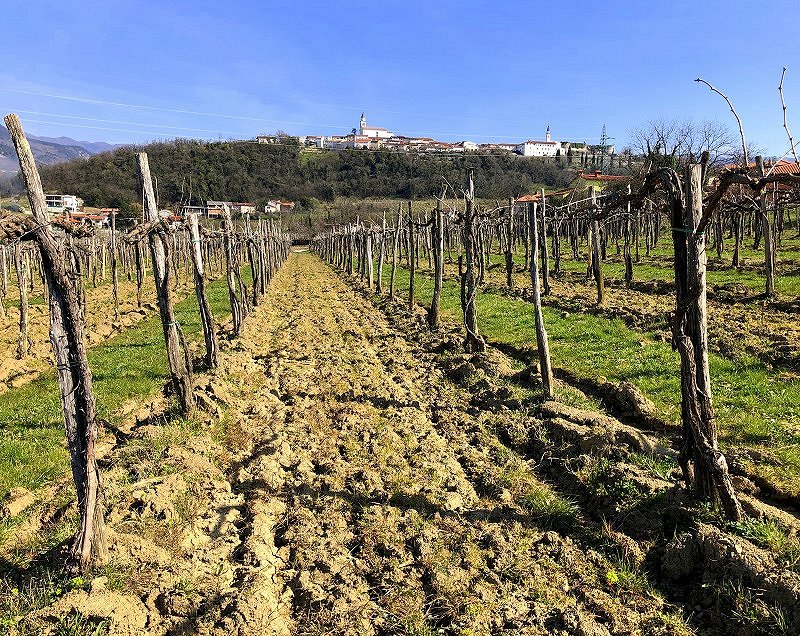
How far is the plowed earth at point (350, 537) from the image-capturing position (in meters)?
3.56

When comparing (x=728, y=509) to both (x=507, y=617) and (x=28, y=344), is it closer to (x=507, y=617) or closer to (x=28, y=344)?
(x=507, y=617)

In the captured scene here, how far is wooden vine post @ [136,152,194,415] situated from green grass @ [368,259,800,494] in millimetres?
7029

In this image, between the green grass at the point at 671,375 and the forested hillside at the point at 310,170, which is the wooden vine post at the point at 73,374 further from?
the forested hillside at the point at 310,170

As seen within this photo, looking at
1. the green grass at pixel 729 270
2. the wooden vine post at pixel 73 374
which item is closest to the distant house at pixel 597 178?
the green grass at pixel 729 270

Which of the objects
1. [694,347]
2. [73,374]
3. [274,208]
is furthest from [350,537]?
[274,208]

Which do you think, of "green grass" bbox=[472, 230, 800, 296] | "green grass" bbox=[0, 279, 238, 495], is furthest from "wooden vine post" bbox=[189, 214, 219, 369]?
"green grass" bbox=[472, 230, 800, 296]

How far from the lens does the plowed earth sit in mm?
3557

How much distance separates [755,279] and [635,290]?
14.0 feet

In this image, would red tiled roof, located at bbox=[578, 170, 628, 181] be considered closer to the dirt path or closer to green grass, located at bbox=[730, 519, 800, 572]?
the dirt path

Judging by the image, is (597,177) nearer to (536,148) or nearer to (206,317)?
(206,317)

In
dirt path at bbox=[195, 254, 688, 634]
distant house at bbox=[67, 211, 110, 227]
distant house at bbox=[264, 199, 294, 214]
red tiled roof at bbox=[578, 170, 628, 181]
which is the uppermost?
distant house at bbox=[264, 199, 294, 214]

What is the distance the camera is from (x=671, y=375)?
830cm

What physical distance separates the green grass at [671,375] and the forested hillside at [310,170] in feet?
246

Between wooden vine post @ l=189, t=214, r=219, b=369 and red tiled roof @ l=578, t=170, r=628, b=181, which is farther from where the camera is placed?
red tiled roof @ l=578, t=170, r=628, b=181
